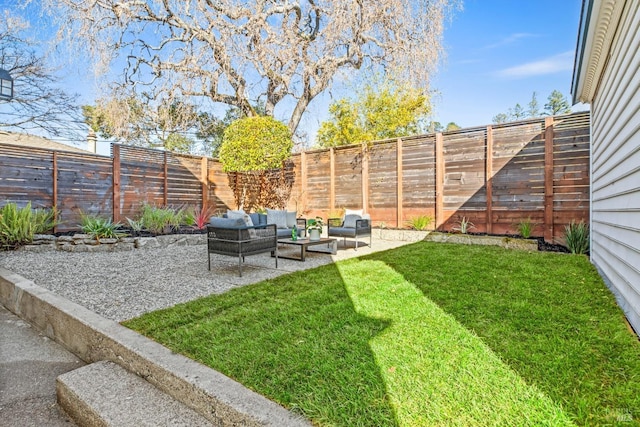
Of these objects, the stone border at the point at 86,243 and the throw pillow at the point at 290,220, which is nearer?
the stone border at the point at 86,243

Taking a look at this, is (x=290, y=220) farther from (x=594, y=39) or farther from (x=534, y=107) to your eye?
(x=534, y=107)

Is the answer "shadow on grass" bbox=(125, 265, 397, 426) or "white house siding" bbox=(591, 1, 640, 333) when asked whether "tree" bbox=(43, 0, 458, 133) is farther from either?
"shadow on grass" bbox=(125, 265, 397, 426)

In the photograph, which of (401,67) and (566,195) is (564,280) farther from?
(401,67)

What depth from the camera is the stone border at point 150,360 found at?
1.44 m

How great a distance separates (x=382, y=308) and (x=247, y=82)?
8700mm

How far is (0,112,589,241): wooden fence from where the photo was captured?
19.8ft

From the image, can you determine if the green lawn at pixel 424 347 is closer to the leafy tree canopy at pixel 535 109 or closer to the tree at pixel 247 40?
the tree at pixel 247 40

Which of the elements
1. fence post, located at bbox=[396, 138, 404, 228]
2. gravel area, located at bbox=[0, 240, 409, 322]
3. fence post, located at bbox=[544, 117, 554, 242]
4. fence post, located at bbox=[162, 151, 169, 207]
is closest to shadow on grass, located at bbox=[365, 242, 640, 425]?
fence post, located at bbox=[544, 117, 554, 242]

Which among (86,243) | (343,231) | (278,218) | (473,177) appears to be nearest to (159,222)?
(86,243)

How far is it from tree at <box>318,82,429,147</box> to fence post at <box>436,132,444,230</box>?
5272 mm

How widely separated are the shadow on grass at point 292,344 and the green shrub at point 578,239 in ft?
14.8

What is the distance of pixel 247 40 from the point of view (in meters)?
8.54

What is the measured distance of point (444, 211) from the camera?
7285mm

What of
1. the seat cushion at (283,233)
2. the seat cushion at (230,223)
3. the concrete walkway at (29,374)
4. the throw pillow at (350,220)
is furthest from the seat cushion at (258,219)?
the concrete walkway at (29,374)
